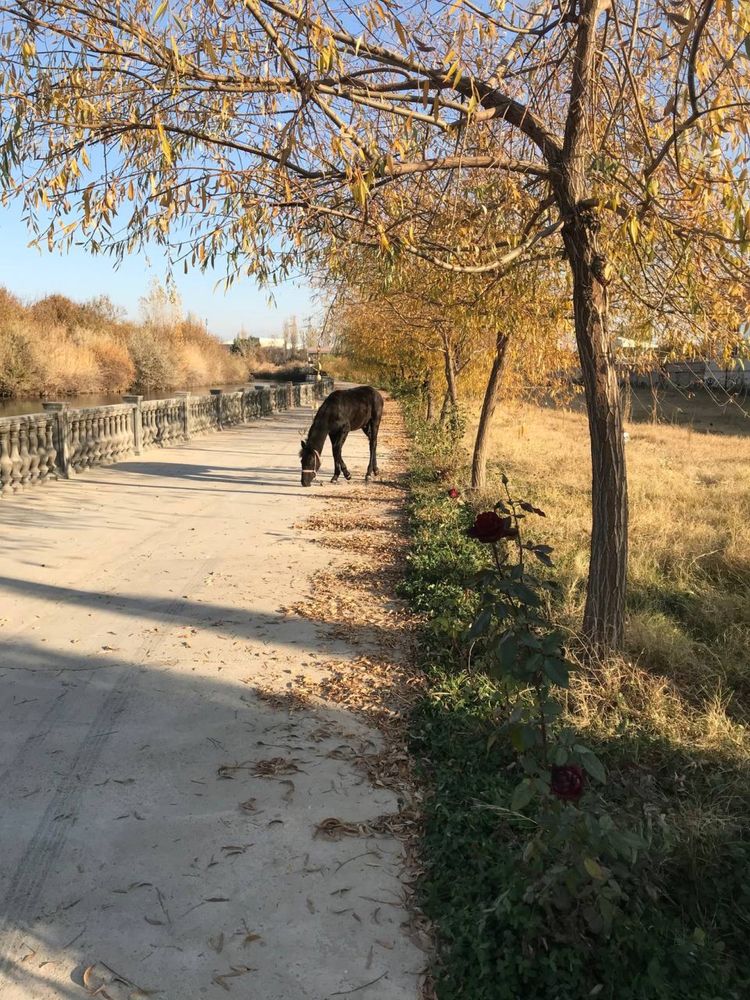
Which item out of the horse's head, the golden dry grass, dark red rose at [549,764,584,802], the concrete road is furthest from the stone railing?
dark red rose at [549,764,584,802]

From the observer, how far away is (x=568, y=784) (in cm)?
216

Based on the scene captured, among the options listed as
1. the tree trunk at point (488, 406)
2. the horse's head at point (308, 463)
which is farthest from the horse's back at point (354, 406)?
the tree trunk at point (488, 406)

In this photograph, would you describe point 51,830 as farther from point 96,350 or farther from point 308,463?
point 96,350

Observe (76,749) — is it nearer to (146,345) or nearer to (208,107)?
(208,107)

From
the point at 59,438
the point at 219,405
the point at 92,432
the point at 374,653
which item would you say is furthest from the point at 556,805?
the point at 219,405

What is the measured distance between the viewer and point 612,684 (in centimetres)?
446

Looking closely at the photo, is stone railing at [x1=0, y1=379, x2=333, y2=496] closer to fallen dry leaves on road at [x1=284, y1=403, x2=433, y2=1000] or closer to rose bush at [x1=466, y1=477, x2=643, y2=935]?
fallen dry leaves on road at [x1=284, y1=403, x2=433, y2=1000]

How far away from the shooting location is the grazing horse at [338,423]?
12.4 meters

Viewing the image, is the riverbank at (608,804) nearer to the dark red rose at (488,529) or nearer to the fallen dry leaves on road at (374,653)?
the fallen dry leaves on road at (374,653)

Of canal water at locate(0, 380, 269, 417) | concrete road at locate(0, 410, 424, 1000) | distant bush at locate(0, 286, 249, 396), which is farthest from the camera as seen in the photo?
distant bush at locate(0, 286, 249, 396)

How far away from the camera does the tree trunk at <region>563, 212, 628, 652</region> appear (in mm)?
4594

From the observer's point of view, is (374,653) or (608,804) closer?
(608,804)

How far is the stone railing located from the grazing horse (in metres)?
4.16

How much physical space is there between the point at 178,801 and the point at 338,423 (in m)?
9.58
